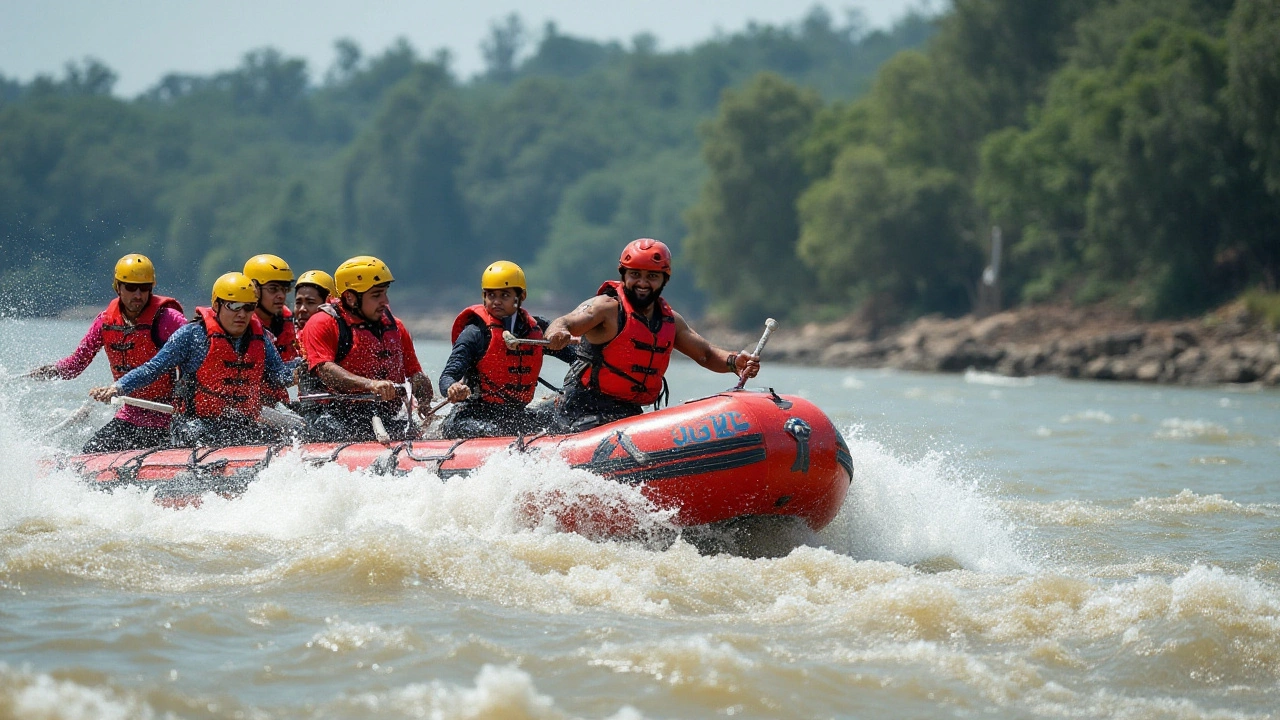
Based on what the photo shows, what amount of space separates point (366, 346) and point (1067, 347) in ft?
88.6

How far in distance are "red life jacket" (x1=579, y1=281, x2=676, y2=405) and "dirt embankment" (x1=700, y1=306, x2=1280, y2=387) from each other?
22482 millimetres

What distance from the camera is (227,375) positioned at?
337 inches

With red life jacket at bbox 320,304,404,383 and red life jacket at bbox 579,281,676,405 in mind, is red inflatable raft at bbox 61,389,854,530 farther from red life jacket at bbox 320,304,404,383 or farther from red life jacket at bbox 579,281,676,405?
red life jacket at bbox 320,304,404,383

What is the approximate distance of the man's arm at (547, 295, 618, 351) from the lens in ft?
24.2

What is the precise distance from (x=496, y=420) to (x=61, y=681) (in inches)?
148

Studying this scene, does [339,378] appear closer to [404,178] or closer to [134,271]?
[134,271]

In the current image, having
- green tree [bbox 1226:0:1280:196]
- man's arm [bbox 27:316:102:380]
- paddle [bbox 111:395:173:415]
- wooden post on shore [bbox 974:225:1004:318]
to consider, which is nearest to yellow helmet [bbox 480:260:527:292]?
paddle [bbox 111:395:173:415]

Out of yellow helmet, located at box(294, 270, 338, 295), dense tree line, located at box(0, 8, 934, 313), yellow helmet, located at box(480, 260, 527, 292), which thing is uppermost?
dense tree line, located at box(0, 8, 934, 313)

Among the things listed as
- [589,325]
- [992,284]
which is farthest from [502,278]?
[992,284]

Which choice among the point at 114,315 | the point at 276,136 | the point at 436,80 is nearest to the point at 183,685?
the point at 114,315

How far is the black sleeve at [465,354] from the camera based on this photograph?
800cm

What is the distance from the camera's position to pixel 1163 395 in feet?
82.5

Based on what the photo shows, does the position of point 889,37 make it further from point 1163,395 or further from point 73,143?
point 1163,395

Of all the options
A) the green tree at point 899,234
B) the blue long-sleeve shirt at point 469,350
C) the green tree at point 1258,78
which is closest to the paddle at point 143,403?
the blue long-sleeve shirt at point 469,350
